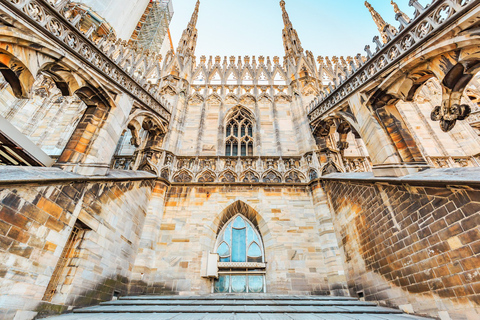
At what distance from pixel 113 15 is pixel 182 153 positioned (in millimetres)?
15822

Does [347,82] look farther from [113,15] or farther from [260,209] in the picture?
[113,15]

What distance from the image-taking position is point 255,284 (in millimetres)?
7582

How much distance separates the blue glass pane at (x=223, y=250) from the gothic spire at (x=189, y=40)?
11240 millimetres

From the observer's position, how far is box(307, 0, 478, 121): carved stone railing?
15.8 feet

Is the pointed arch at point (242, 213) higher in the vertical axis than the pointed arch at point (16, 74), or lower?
lower

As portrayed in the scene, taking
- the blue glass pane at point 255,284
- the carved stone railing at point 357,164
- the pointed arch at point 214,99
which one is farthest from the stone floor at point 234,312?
the pointed arch at point 214,99

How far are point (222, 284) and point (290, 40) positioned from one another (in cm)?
1488

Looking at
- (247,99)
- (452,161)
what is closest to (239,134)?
(247,99)

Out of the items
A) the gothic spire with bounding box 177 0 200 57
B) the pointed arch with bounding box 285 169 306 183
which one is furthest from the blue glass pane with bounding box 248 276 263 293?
the gothic spire with bounding box 177 0 200 57

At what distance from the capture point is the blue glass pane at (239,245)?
317 inches

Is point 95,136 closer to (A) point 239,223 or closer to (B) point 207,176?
(B) point 207,176

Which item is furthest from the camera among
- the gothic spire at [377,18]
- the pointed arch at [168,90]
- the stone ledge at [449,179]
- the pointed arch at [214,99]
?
the gothic spire at [377,18]

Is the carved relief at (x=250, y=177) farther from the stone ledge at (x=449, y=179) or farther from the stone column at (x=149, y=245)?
the stone ledge at (x=449, y=179)

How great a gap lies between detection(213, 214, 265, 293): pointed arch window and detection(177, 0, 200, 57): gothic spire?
10.8 meters
